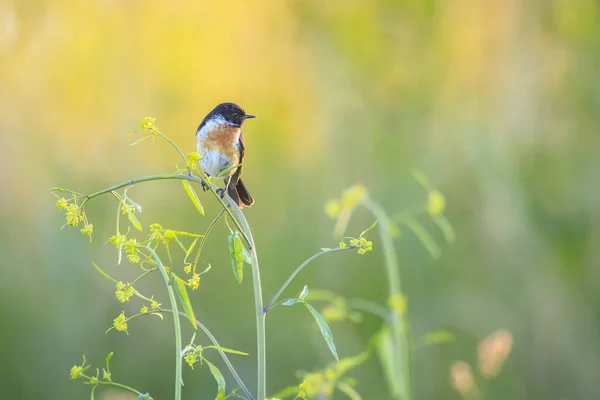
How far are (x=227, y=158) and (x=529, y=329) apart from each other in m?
2.58

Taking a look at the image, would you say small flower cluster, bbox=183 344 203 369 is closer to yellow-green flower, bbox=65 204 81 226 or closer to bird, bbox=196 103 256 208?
yellow-green flower, bbox=65 204 81 226

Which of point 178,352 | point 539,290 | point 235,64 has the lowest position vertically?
point 539,290

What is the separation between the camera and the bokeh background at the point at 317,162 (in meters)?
4.95

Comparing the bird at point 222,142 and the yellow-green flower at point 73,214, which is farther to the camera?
the bird at point 222,142

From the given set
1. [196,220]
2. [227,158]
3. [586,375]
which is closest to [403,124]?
[196,220]

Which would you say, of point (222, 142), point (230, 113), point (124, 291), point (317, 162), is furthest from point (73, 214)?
point (317, 162)

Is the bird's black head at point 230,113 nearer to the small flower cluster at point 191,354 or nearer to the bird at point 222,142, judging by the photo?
the bird at point 222,142

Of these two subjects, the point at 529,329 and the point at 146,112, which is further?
the point at 146,112

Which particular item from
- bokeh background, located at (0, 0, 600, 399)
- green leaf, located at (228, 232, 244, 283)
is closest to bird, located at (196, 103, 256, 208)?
bokeh background, located at (0, 0, 600, 399)

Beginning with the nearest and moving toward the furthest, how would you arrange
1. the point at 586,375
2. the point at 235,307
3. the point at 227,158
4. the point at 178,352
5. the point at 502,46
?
1. the point at 178,352
2. the point at 227,158
3. the point at 586,375
4. the point at 235,307
5. the point at 502,46

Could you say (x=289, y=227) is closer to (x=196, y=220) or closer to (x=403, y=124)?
(x=196, y=220)

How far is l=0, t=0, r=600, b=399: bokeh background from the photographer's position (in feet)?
16.2

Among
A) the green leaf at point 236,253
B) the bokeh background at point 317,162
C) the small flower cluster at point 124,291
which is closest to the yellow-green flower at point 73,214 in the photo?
the small flower cluster at point 124,291

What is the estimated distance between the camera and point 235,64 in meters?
5.90
